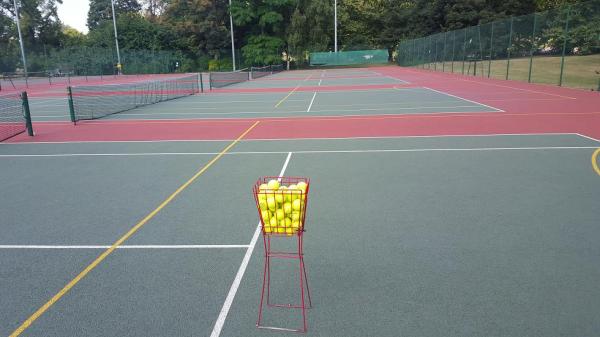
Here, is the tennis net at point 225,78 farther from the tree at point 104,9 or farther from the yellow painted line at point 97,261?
the tree at point 104,9

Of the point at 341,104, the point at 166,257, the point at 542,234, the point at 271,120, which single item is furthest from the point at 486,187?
the point at 341,104

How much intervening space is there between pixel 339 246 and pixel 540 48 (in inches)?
1034

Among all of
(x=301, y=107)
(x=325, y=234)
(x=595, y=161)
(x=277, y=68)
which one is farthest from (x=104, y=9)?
(x=325, y=234)

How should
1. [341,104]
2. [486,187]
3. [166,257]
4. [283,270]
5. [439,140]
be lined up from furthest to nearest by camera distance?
1. [341,104]
2. [439,140]
3. [486,187]
4. [166,257]
5. [283,270]

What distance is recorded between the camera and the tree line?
204 feet

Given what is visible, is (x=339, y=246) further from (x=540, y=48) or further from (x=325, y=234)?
(x=540, y=48)

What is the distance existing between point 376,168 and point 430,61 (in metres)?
44.8

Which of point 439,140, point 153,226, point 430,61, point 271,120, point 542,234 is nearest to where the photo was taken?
point 542,234

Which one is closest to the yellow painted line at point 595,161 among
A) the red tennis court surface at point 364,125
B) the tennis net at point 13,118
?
the red tennis court surface at point 364,125

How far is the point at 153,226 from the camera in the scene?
662 centimetres

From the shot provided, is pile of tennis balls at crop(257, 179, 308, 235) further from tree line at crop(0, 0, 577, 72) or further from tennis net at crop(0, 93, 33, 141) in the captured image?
tree line at crop(0, 0, 577, 72)

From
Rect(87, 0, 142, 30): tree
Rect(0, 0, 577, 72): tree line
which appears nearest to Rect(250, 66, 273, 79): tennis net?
Rect(0, 0, 577, 72): tree line

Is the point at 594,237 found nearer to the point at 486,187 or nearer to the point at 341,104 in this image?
the point at 486,187

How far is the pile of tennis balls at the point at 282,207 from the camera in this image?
369 centimetres
